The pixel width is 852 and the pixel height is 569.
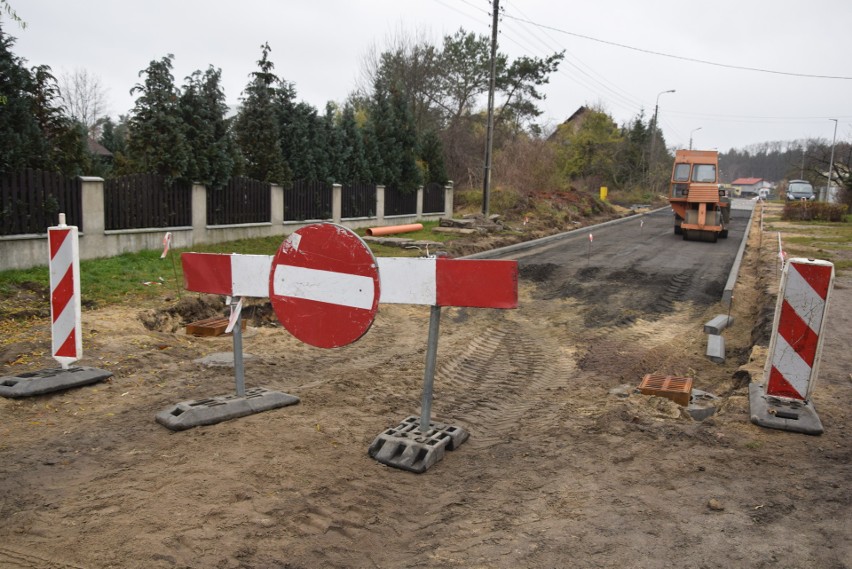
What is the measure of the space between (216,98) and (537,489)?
1497 centimetres

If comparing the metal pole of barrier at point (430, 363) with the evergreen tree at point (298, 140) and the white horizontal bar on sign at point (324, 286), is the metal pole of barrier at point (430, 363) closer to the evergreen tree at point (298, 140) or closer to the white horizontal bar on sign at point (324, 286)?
the white horizontal bar on sign at point (324, 286)

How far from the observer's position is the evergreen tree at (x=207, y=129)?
1542 centimetres

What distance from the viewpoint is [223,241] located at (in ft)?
55.2

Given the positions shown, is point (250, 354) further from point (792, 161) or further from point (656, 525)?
point (792, 161)

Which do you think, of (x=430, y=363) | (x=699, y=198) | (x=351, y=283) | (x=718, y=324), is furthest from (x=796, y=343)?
(x=699, y=198)

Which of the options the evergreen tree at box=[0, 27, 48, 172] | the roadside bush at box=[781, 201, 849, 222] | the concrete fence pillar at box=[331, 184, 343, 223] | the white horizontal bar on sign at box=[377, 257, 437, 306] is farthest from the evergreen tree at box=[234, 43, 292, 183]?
the roadside bush at box=[781, 201, 849, 222]

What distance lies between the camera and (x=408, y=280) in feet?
13.6

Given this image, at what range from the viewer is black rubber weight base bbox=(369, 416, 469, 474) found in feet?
13.3

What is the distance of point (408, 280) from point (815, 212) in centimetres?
3883

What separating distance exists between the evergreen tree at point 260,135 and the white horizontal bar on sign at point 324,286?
1558 centimetres

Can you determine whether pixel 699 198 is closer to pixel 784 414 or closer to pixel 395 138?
pixel 395 138

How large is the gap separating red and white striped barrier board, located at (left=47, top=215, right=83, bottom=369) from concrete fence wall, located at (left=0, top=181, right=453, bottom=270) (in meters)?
7.15

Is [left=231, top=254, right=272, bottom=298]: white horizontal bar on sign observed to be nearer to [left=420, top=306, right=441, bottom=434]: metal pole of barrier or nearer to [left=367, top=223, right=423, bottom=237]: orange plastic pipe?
[left=420, top=306, right=441, bottom=434]: metal pole of barrier

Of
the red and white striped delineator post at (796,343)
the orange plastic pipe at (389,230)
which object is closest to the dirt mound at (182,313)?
the red and white striped delineator post at (796,343)
